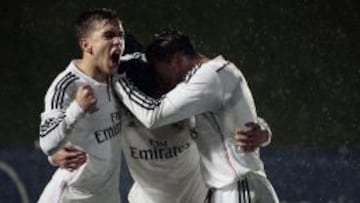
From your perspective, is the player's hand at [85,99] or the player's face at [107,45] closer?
the player's hand at [85,99]

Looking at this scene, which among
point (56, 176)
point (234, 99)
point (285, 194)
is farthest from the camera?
point (285, 194)

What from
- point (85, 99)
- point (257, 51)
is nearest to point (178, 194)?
point (85, 99)

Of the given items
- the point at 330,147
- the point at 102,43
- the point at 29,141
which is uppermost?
the point at 102,43

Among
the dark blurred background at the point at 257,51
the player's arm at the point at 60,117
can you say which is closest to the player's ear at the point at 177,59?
the player's arm at the point at 60,117

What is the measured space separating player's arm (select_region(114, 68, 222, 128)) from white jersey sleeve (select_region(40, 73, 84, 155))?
0.16 metres

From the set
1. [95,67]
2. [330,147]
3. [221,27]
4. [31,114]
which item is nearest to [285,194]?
[330,147]

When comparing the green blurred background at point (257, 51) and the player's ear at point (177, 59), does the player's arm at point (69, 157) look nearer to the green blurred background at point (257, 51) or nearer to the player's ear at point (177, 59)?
the player's ear at point (177, 59)

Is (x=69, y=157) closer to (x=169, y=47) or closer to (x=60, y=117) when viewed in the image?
(x=60, y=117)

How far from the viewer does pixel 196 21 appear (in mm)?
4711

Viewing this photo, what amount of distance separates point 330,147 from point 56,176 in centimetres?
178

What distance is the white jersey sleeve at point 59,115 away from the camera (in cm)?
266

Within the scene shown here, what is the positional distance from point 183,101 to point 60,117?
0.30 m

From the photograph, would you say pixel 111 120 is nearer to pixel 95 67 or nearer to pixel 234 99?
pixel 95 67

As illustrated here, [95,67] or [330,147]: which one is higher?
[95,67]
